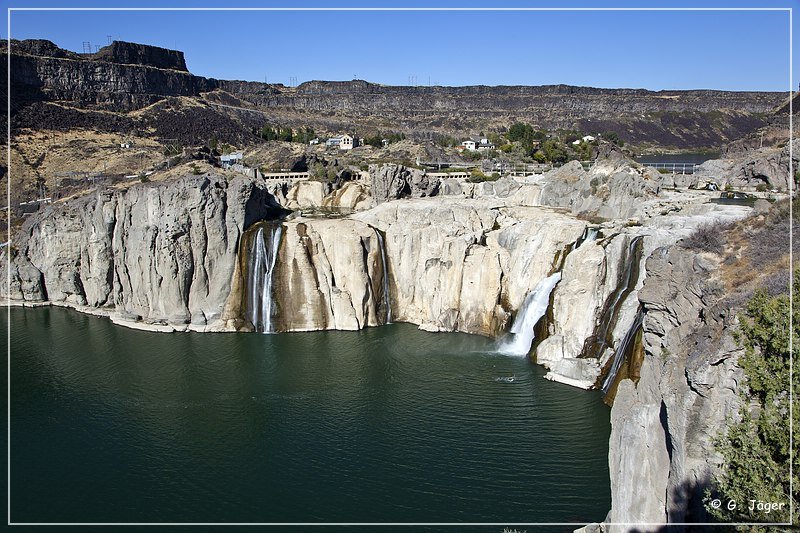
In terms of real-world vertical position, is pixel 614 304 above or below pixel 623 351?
above

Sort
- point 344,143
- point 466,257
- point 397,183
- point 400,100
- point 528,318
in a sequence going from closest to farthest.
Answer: point 528,318 < point 466,257 < point 397,183 < point 344,143 < point 400,100

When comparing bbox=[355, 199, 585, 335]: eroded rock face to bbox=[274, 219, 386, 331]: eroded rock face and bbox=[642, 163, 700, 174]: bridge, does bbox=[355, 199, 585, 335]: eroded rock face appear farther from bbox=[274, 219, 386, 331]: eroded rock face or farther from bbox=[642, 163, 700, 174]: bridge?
bbox=[642, 163, 700, 174]: bridge

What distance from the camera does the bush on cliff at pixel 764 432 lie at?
1279cm

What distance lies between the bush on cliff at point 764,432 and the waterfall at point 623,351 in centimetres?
1695

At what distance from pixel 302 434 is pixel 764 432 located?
19.8 metres

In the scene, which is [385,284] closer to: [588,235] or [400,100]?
[588,235]

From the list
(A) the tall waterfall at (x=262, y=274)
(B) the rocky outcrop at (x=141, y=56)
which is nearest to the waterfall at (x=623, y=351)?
(A) the tall waterfall at (x=262, y=274)

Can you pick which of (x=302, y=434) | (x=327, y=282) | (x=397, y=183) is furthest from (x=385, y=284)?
(x=302, y=434)

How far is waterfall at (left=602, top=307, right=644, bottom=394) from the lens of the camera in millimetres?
31062

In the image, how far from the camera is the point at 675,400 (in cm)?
1677

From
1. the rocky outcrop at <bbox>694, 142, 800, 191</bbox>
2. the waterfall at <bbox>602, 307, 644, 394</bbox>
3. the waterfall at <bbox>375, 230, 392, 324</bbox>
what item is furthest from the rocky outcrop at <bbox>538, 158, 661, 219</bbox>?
the waterfall at <bbox>375, 230, 392, 324</bbox>

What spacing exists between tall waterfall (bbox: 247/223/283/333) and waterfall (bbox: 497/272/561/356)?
1539 centimetres

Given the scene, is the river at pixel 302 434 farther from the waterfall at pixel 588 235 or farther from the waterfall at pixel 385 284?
the waterfall at pixel 588 235

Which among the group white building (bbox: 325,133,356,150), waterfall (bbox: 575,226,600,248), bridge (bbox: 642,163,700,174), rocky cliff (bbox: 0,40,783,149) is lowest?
waterfall (bbox: 575,226,600,248)
